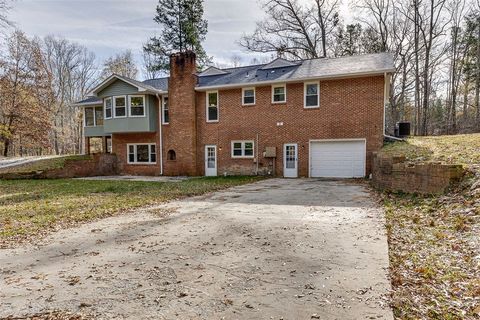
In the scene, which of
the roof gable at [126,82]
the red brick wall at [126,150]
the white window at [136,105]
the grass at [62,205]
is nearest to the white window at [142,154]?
the red brick wall at [126,150]

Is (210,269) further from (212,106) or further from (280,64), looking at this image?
(280,64)

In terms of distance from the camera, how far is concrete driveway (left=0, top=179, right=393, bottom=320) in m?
3.02

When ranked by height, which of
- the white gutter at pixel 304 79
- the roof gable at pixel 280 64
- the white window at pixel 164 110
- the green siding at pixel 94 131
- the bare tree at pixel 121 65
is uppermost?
the bare tree at pixel 121 65

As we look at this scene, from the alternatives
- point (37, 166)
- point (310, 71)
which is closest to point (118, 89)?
point (37, 166)

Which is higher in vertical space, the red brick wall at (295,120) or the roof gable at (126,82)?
the roof gable at (126,82)

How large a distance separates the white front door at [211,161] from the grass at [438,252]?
11431mm

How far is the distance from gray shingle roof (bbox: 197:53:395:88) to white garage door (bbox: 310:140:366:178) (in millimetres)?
3237

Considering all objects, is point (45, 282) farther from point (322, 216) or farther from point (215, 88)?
point (215, 88)

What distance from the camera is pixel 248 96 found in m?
17.1

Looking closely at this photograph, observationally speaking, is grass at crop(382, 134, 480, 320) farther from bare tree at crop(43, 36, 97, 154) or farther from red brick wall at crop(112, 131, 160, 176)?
bare tree at crop(43, 36, 97, 154)

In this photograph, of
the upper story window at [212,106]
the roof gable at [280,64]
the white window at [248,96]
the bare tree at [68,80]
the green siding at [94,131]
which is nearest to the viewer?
the white window at [248,96]

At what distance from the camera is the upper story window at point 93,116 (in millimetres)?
22562

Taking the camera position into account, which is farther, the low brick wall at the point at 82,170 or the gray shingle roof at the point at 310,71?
the low brick wall at the point at 82,170

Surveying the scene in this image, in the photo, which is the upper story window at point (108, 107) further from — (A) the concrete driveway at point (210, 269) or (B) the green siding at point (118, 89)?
(A) the concrete driveway at point (210, 269)
